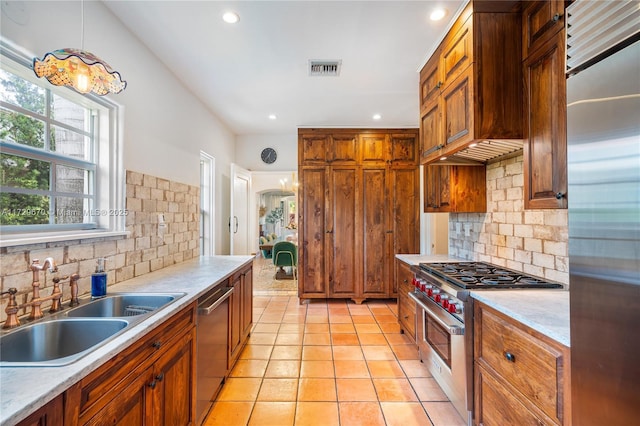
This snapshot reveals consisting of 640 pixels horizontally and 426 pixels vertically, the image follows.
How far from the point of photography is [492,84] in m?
1.77

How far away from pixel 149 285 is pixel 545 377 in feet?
7.07

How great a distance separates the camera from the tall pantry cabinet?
4.12 m

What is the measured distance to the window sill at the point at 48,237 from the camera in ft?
4.11

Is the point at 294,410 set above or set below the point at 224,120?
below

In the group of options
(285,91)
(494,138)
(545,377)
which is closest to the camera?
(545,377)

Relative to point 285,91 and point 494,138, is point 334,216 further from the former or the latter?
point 494,138

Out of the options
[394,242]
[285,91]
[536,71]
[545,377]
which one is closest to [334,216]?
[394,242]

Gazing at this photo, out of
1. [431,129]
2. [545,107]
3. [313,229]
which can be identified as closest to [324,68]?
[431,129]

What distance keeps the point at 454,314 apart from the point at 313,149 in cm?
298

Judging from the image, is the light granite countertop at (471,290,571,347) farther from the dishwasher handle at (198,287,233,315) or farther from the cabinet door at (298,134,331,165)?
the cabinet door at (298,134,331,165)

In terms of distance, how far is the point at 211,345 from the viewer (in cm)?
186

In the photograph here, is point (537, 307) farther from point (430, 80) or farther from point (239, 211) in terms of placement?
point (239, 211)

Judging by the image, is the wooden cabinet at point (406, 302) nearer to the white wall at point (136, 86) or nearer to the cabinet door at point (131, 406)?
the cabinet door at point (131, 406)

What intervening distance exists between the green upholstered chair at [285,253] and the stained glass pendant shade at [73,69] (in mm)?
4480
